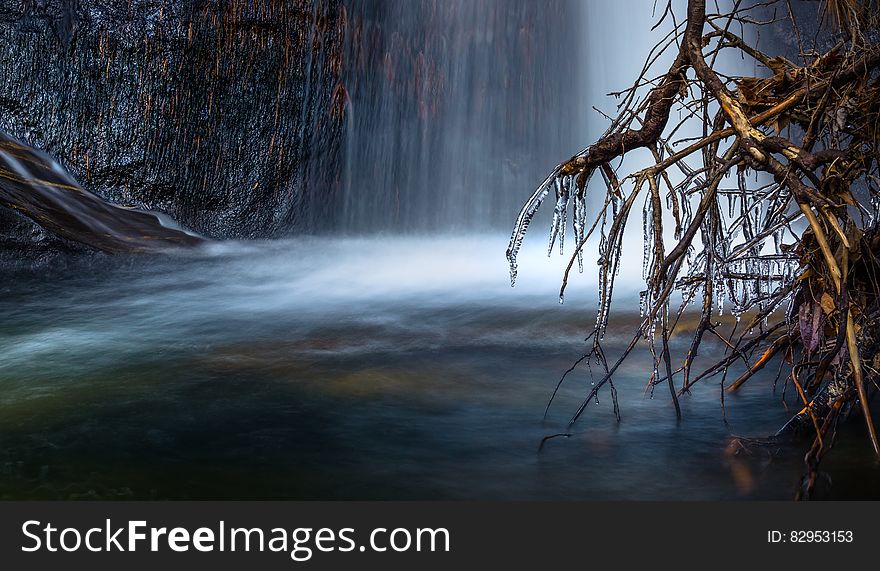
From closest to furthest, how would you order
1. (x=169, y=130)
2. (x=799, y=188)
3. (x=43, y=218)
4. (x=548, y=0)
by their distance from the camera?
(x=799, y=188)
(x=43, y=218)
(x=169, y=130)
(x=548, y=0)

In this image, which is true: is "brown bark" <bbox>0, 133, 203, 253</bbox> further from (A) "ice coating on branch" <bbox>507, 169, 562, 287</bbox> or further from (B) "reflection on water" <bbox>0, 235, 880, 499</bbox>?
(A) "ice coating on branch" <bbox>507, 169, 562, 287</bbox>

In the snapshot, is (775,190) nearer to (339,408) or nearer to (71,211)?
(339,408)

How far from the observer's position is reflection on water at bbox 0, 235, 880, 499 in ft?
9.91

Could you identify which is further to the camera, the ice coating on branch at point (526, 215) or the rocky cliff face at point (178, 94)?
the rocky cliff face at point (178, 94)

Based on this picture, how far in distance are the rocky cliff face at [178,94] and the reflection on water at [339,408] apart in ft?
9.91

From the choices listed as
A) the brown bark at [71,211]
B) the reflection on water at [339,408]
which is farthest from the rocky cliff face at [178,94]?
the reflection on water at [339,408]

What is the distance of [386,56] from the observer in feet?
33.1

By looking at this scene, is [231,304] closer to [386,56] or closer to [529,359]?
[529,359]

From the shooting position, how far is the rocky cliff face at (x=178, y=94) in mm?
9344

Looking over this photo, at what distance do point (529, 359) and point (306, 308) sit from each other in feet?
7.28

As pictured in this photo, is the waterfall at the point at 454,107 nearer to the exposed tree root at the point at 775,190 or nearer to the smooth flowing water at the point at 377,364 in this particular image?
the smooth flowing water at the point at 377,364

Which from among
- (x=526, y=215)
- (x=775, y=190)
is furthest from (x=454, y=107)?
(x=526, y=215)

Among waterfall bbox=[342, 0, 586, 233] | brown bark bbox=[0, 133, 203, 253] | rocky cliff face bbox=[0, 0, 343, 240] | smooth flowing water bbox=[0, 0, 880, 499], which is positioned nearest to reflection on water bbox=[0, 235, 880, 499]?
smooth flowing water bbox=[0, 0, 880, 499]

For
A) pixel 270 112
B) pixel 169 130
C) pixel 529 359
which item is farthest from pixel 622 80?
pixel 529 359
